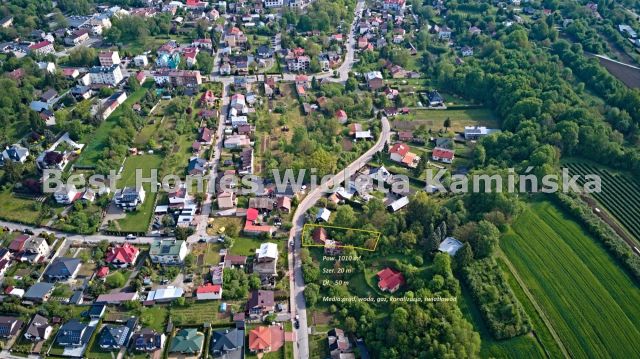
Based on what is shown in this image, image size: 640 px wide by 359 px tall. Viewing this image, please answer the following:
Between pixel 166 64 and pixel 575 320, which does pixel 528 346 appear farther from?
pixel 166 64

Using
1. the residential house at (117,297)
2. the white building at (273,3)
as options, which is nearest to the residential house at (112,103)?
the residential house at (117,297)

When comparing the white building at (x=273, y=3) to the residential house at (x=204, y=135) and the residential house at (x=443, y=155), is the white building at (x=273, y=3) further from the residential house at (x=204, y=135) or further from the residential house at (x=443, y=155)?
the residential house at (x=443, y=155)

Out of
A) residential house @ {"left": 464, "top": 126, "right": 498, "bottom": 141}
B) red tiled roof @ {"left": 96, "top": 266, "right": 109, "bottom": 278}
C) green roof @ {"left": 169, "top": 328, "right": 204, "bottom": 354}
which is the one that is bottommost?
red tiled roof @ {"left": 96, "top": 266, "right": 109, "bottom": 278}

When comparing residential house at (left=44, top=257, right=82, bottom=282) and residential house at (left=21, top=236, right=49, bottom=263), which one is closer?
residential house at (left=44, top=257, right=82, bottom=282)

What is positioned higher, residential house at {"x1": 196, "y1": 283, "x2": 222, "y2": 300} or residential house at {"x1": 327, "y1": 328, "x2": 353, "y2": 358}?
residential house at {"x1": 327, "y1": 328, "x2": 353, "y2": 358}

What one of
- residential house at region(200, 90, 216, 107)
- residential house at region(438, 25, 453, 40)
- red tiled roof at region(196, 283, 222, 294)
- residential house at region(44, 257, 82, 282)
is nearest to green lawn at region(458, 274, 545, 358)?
red tiled roof at region(196, 283, 222, 294)

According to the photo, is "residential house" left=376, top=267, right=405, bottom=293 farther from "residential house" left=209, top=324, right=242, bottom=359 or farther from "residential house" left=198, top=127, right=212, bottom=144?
"residential house" left=198, top=127, right=212, bottom=144

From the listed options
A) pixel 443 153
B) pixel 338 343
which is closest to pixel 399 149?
pixel 443 153

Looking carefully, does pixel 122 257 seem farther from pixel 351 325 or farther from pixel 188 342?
pixel 351 325
